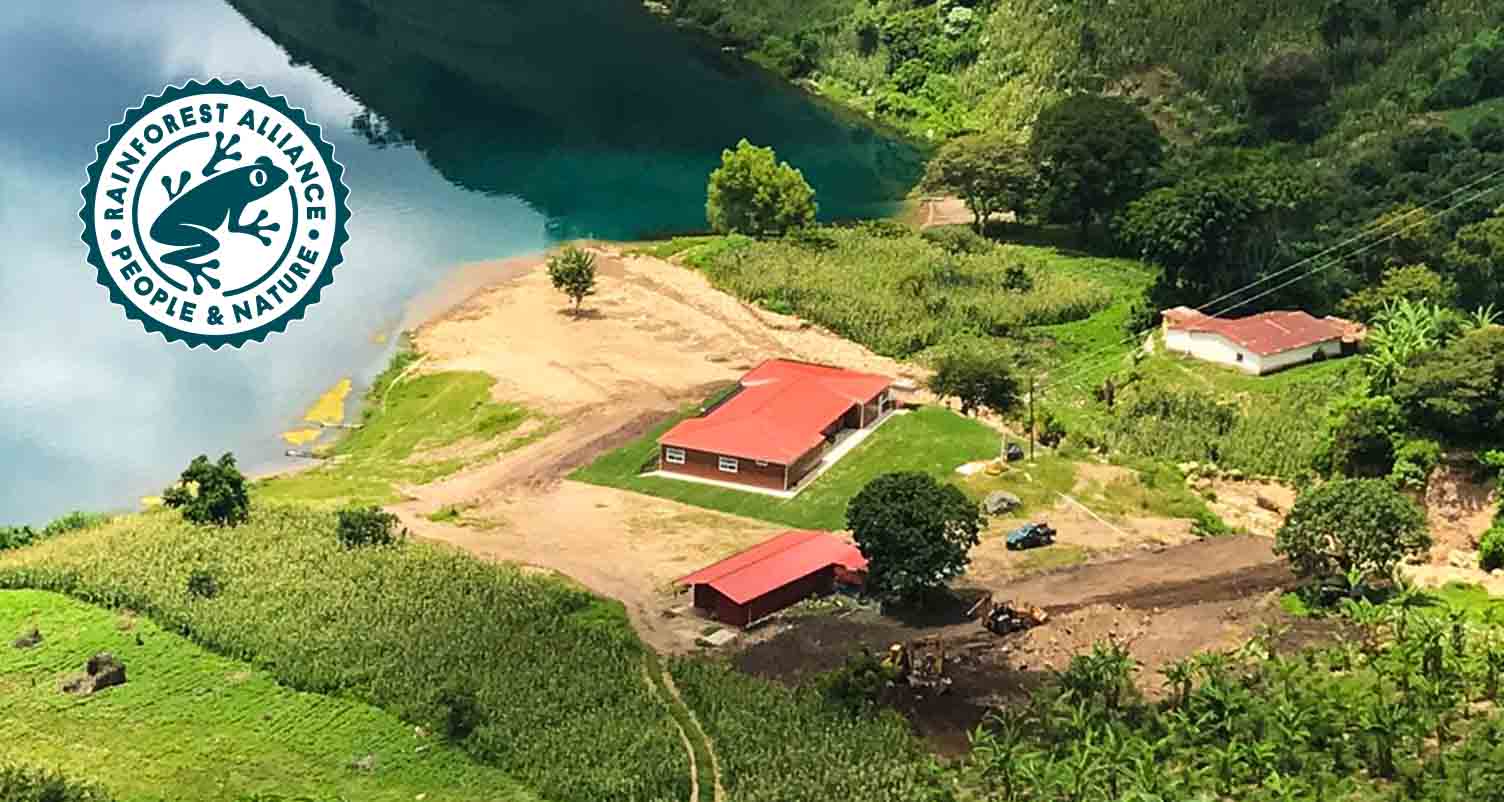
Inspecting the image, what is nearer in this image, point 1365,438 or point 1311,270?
point 1365,438

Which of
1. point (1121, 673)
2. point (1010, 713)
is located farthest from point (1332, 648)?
point (1010, 713)

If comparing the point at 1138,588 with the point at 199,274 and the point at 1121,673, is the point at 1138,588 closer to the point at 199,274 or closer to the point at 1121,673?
the point at 1121,673

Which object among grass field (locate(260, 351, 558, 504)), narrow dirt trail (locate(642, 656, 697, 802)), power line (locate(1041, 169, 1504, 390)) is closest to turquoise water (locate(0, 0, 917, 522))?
grass field (locate(260, 351, 558, 504))

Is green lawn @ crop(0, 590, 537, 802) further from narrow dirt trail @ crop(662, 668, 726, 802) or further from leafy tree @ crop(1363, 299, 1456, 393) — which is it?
leafy tree @ crop(1363, 299, 1456, 393)

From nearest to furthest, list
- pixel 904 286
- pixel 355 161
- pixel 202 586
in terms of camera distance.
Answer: pixel 202 586 → pixel 904 286 → pixel 355 161

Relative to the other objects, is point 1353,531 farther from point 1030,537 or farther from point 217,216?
point 217,216

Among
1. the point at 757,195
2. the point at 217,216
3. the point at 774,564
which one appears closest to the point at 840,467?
the point at 774,564
